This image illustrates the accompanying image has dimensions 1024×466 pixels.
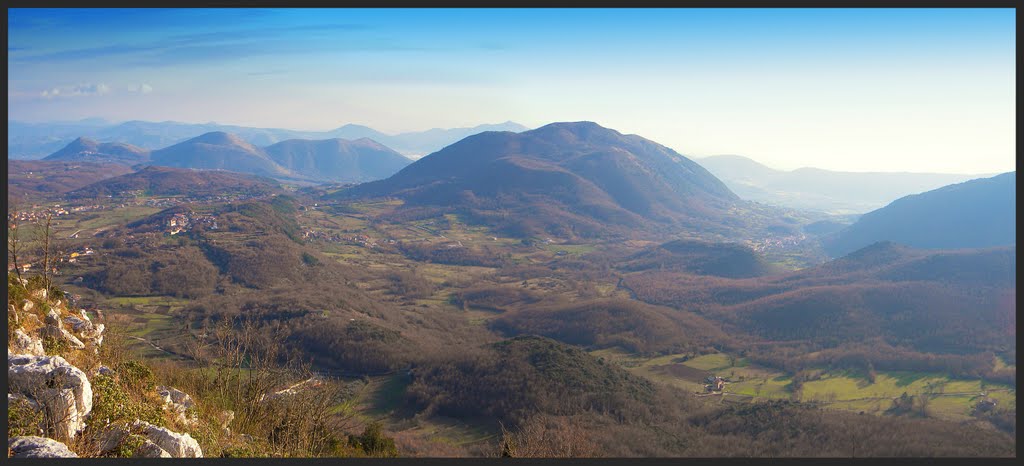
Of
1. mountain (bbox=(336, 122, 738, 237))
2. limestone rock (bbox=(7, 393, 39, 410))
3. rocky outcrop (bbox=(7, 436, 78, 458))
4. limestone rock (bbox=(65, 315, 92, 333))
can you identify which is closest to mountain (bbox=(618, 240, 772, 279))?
mountain (bbox=(336, 122, 738, 237))

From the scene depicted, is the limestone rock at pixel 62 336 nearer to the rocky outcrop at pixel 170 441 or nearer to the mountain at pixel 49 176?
the rocky outcrop at pixel 170 441

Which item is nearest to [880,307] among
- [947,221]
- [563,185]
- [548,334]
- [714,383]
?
[714,383]

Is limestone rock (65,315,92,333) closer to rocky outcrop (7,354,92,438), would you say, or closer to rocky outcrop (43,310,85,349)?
rocky outcrop (43,310,85,349)

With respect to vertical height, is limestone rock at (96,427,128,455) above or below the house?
above

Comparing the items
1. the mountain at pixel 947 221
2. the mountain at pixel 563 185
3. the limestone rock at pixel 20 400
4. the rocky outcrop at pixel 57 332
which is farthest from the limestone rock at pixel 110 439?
the mountain at pixel 947 221

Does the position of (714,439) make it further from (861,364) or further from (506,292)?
(506,292)
